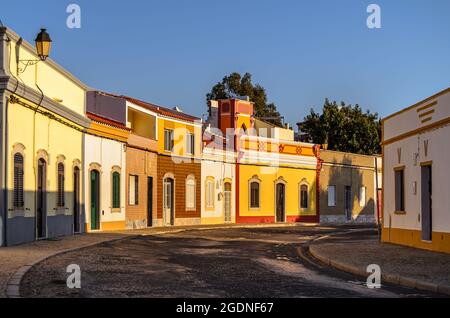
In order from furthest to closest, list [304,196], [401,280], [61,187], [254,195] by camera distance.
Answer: [304,196] → [254,195] → [61,187] → [401,280]

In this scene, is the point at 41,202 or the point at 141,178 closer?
the point at 41,202

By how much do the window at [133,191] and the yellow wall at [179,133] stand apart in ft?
10.8

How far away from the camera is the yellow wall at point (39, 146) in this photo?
66.0ft

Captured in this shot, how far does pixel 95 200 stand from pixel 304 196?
22.0m

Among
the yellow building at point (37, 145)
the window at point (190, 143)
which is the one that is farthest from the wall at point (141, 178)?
the yellow building at point (37, 145)

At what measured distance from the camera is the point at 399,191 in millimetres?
23891

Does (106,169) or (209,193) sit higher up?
(106,169)

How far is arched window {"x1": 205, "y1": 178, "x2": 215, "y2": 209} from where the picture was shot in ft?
136

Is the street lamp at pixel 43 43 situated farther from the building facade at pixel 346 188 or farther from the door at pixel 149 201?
the building facade at pixel 346 188

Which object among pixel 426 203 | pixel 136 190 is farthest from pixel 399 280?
pixel 136 190

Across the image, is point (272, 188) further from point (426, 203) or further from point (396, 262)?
point (396, 262)

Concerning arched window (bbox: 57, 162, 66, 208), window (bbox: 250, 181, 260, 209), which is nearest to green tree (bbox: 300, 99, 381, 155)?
window (bbox: 250, 181, 260, 209)
